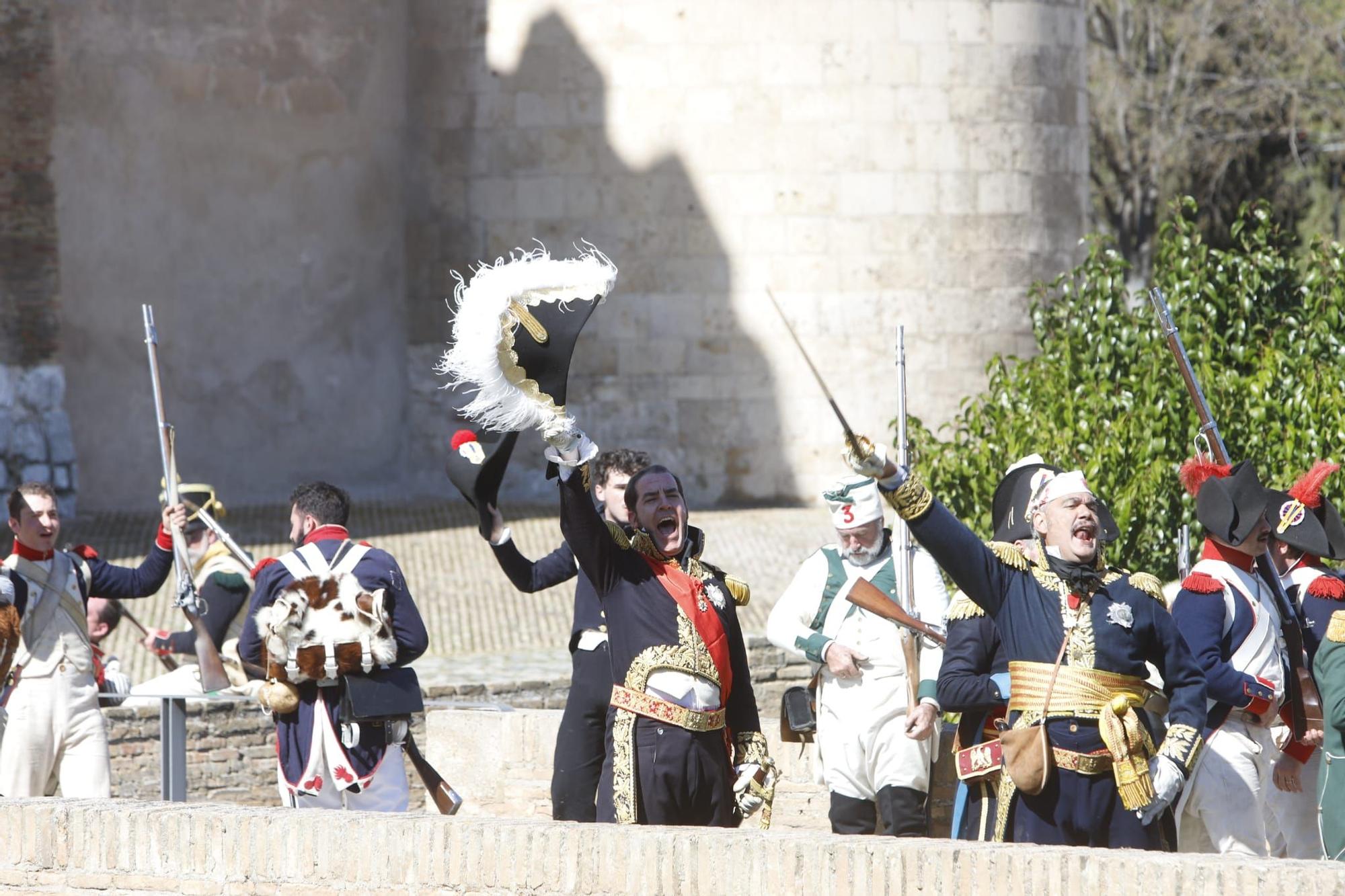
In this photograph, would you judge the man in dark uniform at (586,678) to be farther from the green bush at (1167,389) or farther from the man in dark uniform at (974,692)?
the green bush at (1167,389)

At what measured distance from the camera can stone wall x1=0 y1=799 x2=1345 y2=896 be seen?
4691 mm

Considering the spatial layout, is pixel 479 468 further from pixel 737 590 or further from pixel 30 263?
pixel 30 263

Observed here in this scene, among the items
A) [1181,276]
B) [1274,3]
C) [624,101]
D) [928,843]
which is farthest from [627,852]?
[1274,3]

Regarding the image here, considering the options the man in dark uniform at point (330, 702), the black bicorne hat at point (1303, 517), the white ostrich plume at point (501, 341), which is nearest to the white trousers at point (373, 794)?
the man in dark uniform at point (330, 702)

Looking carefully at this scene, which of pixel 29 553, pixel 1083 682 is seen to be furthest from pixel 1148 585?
pixel 29 553

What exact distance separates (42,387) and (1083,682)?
13.2m

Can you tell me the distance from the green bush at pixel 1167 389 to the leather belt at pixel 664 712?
4.63m

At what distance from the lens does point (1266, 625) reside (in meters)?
6.56

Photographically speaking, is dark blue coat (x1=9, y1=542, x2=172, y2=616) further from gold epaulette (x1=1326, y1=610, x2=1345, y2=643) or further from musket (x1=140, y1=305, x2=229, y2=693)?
gold epaulette (x1=1326, y1=610, x2=1345, y2=643)

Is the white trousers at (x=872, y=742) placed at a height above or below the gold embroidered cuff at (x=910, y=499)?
below

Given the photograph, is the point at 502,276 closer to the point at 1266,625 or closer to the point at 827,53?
the point at 1266,625

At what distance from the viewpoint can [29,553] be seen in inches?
297

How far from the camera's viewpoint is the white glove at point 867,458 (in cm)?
504

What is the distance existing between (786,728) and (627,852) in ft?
7.95
